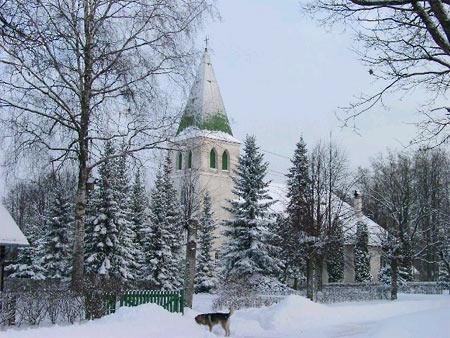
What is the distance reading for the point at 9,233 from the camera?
68.6 feet

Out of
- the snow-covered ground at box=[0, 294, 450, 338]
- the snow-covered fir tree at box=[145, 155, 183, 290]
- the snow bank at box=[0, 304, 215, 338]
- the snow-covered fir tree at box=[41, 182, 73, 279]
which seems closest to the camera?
the snow bank at box=[0, 304, 215, 338]

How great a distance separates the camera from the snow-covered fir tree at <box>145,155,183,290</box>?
39.5 m

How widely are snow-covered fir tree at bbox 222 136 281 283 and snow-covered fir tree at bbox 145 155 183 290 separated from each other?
4541mm

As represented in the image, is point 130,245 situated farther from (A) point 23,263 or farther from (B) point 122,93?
(B) point 122,93

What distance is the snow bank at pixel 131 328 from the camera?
11.6m

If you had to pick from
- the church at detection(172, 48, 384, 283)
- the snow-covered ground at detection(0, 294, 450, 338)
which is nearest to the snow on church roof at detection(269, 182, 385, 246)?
the church at detection(172, 48, 384, 283)

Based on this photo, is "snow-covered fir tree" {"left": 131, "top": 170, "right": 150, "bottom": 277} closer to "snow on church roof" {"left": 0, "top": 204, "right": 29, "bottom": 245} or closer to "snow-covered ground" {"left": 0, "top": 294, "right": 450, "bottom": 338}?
"snow on church roof" {"left": 0, "top": 204, "right": 29, "bottom": 245}

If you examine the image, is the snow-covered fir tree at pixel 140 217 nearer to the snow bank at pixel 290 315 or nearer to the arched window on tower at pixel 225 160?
the arched window on tower at pixel 225 160

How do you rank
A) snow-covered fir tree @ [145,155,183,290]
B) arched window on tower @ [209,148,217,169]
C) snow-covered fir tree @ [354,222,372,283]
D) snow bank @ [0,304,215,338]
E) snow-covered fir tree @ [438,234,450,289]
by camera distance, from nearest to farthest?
snow bank @ [0,304,215,338] → snow-covered fir tree @ [145,155,183,290] → snow-covered fir tree @ [438,234,450,289] → snow-covered fir tree @ [354,222,372,283] → arched window on tower @ [209,148,217,169]

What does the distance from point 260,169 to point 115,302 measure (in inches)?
842

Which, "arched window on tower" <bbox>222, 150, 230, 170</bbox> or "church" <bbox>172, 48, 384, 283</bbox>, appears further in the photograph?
"arched window on tower" <bbox>222, 150, 230, 170</bbox>

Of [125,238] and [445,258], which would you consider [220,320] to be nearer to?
[125,238]

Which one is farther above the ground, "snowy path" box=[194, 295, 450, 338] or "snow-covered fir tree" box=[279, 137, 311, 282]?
"snow-covered fir tree" box=[279, 137, 311, 282]

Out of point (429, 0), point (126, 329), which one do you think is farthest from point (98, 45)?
point (429, 0)
